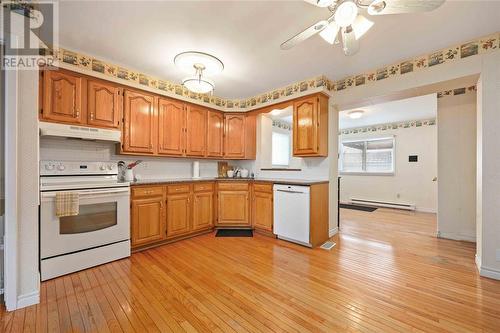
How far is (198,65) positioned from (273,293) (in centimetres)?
257

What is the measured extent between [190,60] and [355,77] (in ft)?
7.76

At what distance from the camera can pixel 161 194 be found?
2.92 m

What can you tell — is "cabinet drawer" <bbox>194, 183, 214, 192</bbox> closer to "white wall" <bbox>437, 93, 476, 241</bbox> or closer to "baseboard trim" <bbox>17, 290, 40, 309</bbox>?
"baseboard trim" <bbox>17, 290, 40, 309</bbox>

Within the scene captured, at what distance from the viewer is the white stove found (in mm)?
2029

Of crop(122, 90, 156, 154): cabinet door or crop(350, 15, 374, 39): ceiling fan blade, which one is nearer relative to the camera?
crop(350, 15, 374, 39): ceiling fan blade

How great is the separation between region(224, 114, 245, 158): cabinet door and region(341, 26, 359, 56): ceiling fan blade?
8.36 ft

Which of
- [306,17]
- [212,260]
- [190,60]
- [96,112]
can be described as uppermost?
[306,17]

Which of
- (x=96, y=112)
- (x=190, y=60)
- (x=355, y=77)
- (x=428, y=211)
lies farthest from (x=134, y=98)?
(x=428, y=211)

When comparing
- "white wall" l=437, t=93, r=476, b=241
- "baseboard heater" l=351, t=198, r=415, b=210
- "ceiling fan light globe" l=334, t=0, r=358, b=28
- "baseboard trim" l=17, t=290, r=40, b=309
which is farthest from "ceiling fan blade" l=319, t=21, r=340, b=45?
"baseboard heater" l=351, t=198, r=415, b=210

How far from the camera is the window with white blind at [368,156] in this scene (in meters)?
5.94

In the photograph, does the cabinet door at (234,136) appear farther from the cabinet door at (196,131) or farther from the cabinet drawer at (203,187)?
the cabinet drawer at (203,187)

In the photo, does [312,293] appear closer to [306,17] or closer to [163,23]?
[306,17]

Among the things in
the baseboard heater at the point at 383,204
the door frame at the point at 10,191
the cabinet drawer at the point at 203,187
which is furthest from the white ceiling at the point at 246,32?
the baseboard heater at the point at 383,204

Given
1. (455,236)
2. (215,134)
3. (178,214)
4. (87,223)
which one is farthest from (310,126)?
(87,223)
